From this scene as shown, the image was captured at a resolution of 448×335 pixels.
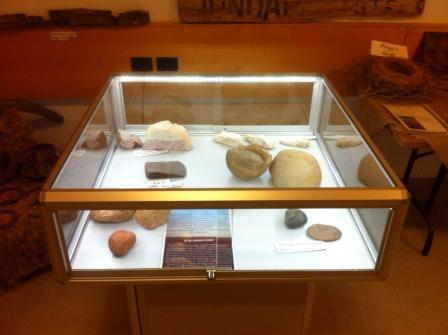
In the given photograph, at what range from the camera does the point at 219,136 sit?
1.60m

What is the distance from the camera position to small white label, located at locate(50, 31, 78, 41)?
2.10 meters

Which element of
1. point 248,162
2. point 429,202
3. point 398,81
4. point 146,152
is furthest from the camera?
point 429,202

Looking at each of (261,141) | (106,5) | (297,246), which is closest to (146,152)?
(261,141)

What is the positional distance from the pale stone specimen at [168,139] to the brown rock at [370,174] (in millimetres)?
623

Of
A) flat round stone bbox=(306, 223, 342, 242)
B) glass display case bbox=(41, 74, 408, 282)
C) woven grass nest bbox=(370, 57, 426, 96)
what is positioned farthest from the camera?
woven grass nest bbox=(370, 57, 426, 96)

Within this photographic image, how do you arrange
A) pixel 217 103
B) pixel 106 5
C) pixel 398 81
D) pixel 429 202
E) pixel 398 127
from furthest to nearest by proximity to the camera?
pixel 429 202 → pixel 106 5 → pixel 398 81 → pixel 398 127 → pixel 217 103

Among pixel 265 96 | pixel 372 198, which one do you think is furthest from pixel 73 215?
pixel 265 96

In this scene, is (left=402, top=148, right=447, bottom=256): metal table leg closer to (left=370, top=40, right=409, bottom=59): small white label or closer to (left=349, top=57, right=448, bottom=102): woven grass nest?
(left=349, top=57, right=448, bottom=102): woven grass nest

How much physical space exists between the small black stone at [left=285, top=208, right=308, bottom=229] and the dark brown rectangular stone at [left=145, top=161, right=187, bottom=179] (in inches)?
12.8

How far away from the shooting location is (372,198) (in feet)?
3.20

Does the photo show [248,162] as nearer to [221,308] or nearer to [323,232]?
[323,232]

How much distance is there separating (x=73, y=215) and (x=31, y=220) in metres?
0.86

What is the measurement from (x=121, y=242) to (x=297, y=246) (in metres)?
0.48

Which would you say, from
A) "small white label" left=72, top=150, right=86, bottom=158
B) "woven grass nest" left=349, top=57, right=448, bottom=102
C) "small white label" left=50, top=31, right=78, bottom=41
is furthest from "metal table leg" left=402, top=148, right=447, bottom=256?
"small white label" left=50, top=31, right=78, bottom=41
